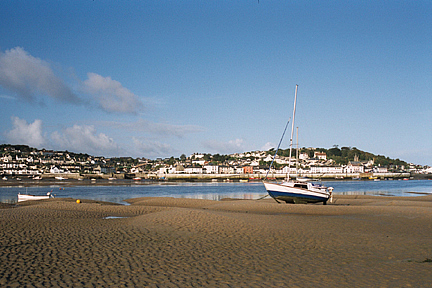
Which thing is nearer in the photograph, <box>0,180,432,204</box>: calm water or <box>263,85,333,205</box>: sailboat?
<box>263,85,333,205</box>: sailboat

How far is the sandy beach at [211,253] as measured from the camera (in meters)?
8.14

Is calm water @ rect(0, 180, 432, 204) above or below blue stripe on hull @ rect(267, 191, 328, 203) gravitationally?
below

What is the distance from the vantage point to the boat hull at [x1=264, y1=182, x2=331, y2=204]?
1216 inches

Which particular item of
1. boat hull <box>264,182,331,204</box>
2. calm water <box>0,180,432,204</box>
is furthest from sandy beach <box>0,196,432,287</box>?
calm water <box>0,180,432,204</box>

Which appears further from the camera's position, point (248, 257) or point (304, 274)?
point (248, 257)

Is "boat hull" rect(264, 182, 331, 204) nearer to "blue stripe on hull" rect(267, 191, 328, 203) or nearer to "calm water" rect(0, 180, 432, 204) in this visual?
"blue stripe on hull" rect(267, 191, 328, 203)

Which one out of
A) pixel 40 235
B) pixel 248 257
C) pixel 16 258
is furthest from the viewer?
pixel 40 235

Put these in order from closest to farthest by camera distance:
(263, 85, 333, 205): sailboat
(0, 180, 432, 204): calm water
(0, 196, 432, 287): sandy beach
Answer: (0, 196, 432, 287): sandy beach < (263, 85, 333, 205): sailboat < (0, 180, 432, 204): calm water

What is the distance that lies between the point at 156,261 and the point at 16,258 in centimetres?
377

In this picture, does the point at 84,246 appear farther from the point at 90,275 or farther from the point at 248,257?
the point at 248,257

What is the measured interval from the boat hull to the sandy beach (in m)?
13.1

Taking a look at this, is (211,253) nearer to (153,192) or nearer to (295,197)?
(295,197)

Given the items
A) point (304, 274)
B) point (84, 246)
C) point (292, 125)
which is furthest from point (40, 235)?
point (292, 125)

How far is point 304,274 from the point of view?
340 inches
